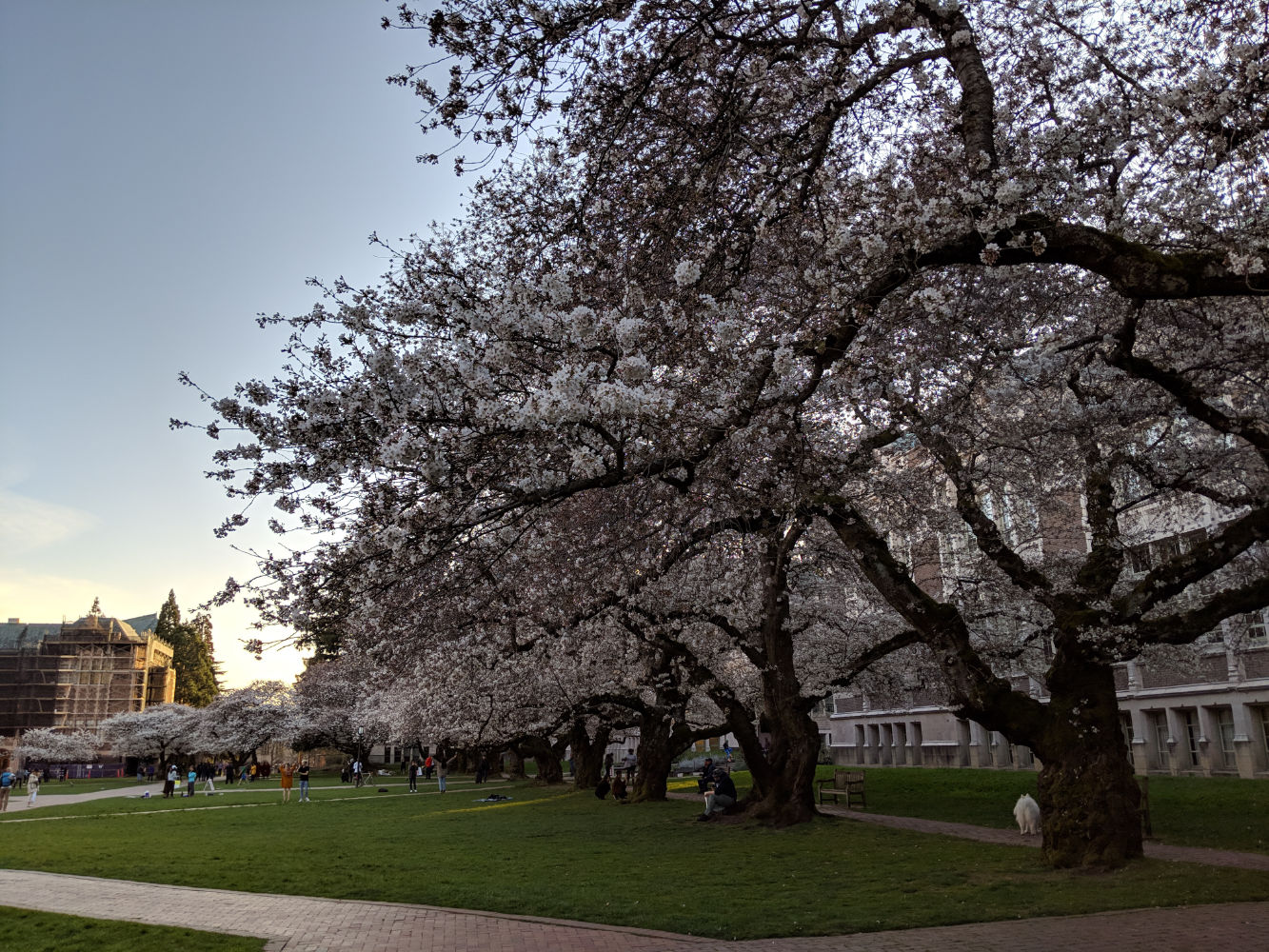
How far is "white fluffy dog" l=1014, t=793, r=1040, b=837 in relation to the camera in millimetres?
16062

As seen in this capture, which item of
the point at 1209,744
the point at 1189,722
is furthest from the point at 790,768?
the point at 1189,722

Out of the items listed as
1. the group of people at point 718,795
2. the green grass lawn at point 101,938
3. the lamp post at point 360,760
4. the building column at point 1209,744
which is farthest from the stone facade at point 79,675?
the green grass lawn at point 101,938

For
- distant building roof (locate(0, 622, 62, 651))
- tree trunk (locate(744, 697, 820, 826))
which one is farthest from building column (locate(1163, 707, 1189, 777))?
distant building roof (locate(0, 622, 62, 651))

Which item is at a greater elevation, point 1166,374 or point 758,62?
point 758,62

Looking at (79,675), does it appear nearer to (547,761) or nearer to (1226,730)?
(547,761)

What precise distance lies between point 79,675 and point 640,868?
10964cm

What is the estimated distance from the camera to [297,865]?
48.7ft

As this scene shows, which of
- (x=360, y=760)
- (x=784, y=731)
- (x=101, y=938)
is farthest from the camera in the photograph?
(x=360, y=760)

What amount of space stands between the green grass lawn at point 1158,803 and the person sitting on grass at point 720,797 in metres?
3.96

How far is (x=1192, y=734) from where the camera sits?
31.2 metres

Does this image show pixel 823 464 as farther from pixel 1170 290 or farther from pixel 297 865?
pixel 297 865

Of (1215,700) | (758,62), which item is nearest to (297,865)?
(758,62)

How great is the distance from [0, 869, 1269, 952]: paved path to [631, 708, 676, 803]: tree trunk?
16550 millimetres

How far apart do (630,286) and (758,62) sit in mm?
2286
